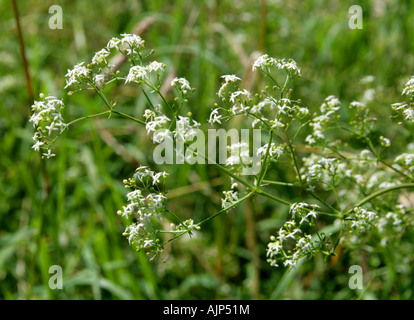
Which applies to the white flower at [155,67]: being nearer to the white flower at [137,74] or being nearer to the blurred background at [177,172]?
the white flower at [137,74]

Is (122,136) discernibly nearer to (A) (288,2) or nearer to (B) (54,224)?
(B) (54,224)

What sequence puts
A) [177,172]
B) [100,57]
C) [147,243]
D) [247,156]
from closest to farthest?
1. [147,243]
2. [100,57]
3. [247,156]
4. [177,172]

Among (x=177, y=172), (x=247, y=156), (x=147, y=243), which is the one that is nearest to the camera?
(x=147, y=243)

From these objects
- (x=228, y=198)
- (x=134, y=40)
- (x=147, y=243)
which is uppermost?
(x=134, y=40)

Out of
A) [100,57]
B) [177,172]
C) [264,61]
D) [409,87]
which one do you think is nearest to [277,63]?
[264,61]

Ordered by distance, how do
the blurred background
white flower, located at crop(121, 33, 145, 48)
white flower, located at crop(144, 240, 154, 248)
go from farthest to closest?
the blurred background < white flower, located at crop(121, 33, 145, 48) < white flower, located at crop(144, 240, 154, 248)

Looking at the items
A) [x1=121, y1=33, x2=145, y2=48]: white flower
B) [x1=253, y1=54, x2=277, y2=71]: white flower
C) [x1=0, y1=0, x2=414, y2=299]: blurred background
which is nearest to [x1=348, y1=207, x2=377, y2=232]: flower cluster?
[x1=253, y1=54, x2=277, y2=71]: white flower

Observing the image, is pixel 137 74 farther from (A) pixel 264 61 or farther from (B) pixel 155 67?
(A) pixel 264 61

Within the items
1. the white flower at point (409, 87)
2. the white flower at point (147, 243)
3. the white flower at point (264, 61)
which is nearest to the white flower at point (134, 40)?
the white flower at point (264, 61)

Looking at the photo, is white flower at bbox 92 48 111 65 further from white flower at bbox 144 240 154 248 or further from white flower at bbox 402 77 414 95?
white flower at bbox 402 77 414 95
